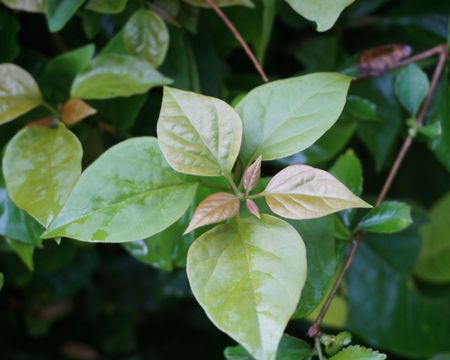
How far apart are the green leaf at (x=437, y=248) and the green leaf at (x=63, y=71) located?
0.60 meters

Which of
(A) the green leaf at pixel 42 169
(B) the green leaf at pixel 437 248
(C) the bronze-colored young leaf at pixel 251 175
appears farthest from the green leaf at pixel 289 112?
(B) the green leaf at pixel 437 248

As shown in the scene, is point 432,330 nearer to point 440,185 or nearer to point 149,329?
point 440,185

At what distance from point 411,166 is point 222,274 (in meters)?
0.62

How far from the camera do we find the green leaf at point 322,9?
1.40 ft

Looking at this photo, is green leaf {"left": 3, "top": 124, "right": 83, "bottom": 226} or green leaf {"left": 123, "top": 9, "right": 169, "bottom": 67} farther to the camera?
green leaf {"left": 123, "top": 9, "right": 169, "bottom": 67}

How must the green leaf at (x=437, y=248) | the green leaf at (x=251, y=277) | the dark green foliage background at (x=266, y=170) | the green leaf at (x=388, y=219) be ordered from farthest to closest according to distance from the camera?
the green leaf at (x=437, y=248)
the dark green foliage background at (x=266, y=170)
the green leaf at (x=388, y=219)
the green leaf at (x=251, y=277)

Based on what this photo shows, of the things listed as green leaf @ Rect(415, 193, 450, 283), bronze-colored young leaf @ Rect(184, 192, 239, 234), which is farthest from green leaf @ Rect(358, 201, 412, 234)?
green leaf @ Rect(415, 193, 450, 283)

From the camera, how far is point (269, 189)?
0.40 metres

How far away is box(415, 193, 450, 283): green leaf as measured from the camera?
3.04 feet

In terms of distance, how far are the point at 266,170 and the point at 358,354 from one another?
0.40 metres

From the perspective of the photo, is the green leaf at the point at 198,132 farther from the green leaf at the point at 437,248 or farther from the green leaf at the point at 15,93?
the green leaf at the point at 437,248

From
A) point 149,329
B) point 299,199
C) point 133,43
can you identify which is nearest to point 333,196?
point 299,199

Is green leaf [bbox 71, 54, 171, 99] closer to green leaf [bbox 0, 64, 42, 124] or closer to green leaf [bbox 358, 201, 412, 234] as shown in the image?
green leaf [bbox 0, 64, 42, 124]

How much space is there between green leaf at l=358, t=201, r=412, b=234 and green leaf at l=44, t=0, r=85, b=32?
29cm
